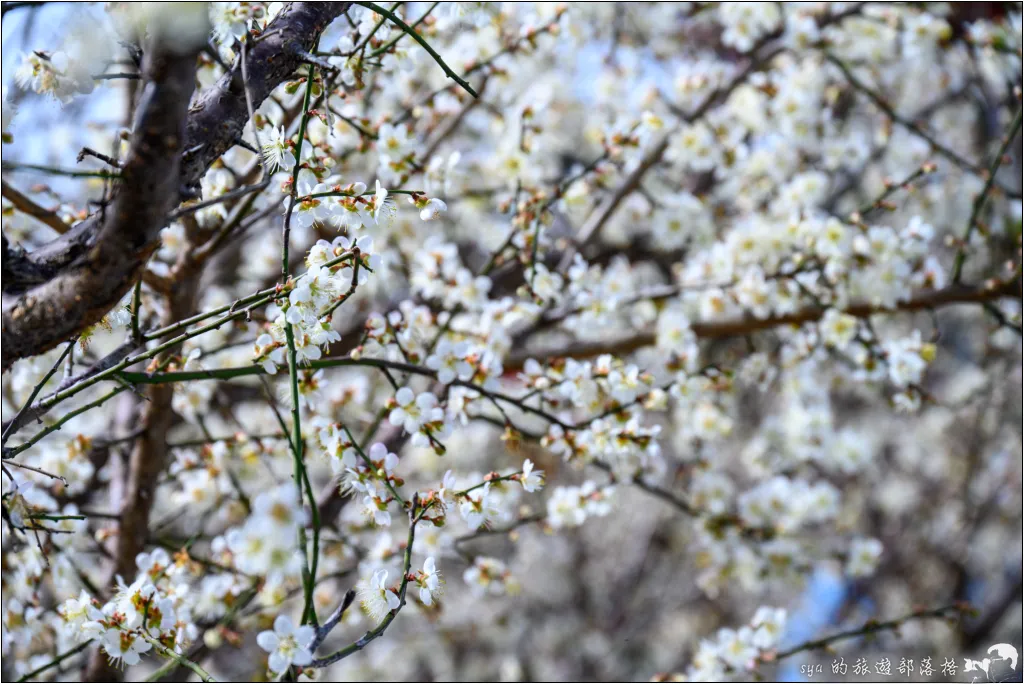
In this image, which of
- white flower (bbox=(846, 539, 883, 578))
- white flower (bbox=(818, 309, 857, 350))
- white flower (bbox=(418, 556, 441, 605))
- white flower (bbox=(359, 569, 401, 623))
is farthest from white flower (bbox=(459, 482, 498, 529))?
white flower (bbox=(846, 539, 883, 578))

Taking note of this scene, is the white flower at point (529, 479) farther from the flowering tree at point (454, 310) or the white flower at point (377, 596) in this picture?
the white flower at point (377, 596)

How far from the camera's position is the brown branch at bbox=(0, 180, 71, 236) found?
1932 mm

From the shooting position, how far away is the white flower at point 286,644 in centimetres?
111

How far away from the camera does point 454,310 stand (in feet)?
8.56

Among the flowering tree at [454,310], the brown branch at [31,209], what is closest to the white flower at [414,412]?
the flowering tree at [454,310]

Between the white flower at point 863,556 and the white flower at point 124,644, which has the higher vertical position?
Result: the white flower at point 863,556

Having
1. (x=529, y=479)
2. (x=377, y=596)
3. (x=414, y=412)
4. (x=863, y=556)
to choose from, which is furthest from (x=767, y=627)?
(x=377, y=596)

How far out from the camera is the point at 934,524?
645 cm

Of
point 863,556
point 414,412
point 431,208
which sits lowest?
point 414,412

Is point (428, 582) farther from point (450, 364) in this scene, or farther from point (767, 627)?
point (767, 627)

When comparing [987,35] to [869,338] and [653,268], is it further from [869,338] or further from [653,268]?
[653,268]

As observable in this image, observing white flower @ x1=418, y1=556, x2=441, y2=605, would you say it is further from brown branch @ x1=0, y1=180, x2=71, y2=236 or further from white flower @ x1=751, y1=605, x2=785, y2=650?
white flower @ x1=751, y1=605, x2=785, y2=650

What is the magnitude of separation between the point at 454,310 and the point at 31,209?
1181 mm

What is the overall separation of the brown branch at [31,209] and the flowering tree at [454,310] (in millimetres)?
10
